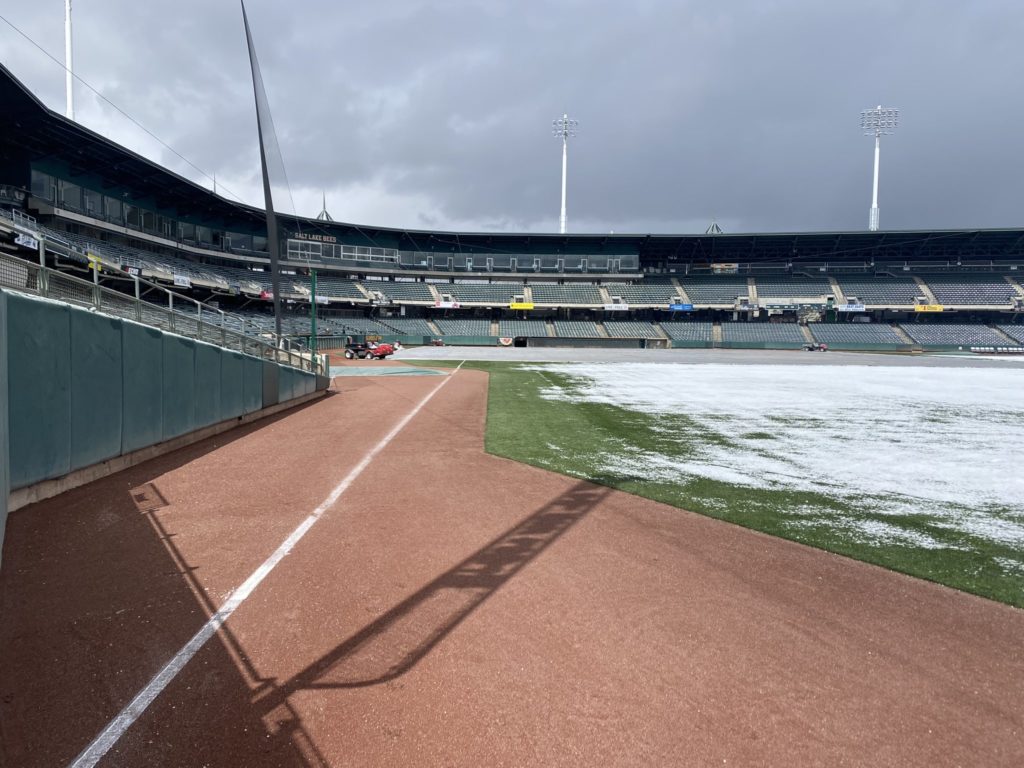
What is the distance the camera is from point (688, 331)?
7344 centimetres

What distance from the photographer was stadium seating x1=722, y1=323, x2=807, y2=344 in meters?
71.1

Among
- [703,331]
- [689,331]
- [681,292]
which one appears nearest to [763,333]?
[703,331]

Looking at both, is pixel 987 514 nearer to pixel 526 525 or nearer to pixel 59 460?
pixel 526 525

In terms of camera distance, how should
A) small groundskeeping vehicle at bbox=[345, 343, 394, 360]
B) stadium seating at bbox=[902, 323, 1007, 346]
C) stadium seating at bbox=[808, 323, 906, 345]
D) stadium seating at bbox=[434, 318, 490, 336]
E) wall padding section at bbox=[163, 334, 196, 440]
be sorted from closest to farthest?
1. wall padding section at bbox=[163, 334, 196, 440]
2. small groundskeeping vehicle at bbox=[345, 343, 394, 360]
3. stadium seating at bbox=[902, 323, 1007, 346]
4. stadium seating at bbox=[808, 323, 906, 345]
5. stadium seating at bbox=[434, 318, 490, 336]

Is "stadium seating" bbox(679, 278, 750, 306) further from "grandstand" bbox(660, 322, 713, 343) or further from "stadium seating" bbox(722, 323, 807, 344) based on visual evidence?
"stadium seating" bbox(722, 323, 807, 344)

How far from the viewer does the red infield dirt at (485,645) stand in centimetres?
274

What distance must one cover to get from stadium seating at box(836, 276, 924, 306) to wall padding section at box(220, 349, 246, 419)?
82051 mm

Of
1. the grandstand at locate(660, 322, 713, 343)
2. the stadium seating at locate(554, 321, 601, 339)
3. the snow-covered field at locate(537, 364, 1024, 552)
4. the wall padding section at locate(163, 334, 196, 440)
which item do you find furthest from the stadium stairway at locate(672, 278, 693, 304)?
the wall padding section at locate(163, 334, 196, 440)

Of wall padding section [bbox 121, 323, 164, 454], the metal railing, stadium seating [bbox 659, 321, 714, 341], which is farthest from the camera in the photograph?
stadium seating [bbox 659, 321, 714, 341]

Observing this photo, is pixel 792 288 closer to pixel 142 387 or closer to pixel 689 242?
pixel 689 242

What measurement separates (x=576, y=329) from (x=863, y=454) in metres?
64.8

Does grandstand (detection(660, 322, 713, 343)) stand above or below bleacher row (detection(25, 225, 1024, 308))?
below

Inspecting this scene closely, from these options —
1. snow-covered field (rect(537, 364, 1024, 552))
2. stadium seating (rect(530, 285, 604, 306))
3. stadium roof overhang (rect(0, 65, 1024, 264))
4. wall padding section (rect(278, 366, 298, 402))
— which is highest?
stadium roof overhang (rect(0, 65, 1024, 264))

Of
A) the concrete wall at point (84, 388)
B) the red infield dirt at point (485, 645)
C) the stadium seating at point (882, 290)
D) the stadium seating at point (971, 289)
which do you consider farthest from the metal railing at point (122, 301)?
the stadium seating at point (971, 289)
